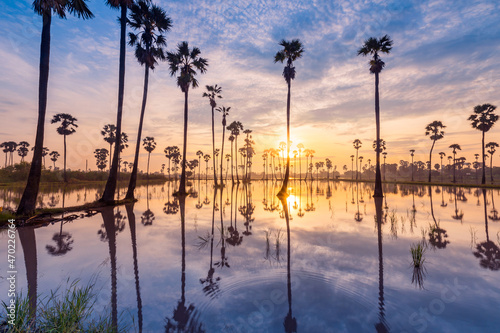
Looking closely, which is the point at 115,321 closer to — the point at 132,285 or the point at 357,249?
the point at 132,285

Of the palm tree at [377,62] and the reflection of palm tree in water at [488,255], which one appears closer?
the reflection of palm tree in water at [488,255]

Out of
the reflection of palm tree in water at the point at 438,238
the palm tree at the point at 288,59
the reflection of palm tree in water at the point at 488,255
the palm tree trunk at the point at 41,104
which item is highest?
the palm tree at the point at 288,59

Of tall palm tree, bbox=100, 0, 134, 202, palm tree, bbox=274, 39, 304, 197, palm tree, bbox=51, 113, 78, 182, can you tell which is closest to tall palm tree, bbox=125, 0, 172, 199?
tall palm tree, bbox=100, 0, 134, 202

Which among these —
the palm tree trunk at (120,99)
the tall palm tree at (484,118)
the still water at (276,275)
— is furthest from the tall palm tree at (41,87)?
the tall palm tree at (484,118)

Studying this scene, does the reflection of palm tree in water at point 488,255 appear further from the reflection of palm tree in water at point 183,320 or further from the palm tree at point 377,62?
the palm tree at point 377,62

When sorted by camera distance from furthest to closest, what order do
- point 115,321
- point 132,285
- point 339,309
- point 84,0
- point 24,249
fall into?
1. point 84,0
2. point 24,249
3. point 132,285
4. point 339,309
5. point 115,321

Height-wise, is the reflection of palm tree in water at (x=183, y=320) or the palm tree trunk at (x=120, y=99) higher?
the palm tree trunk at (x=120, y=99)

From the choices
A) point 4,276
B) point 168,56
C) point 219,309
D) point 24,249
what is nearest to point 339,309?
point 219,309

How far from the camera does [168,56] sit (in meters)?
27.7

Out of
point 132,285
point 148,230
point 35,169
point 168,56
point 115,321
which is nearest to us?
point 115,321

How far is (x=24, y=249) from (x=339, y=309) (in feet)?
35.0

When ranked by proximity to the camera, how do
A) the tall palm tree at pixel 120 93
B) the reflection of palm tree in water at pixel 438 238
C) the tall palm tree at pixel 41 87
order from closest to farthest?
the reflection of palm tree in water at pixel 438 238 → the tall palm tree at pixel 41 87 → the tall palm tree at pixel 120 93

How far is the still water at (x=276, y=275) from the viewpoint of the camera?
12.8 ft

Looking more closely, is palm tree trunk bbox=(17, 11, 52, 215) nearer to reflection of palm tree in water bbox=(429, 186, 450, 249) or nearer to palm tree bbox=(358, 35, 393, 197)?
reflection of palm tree in water bbox=(429, 186, 450, 249)
